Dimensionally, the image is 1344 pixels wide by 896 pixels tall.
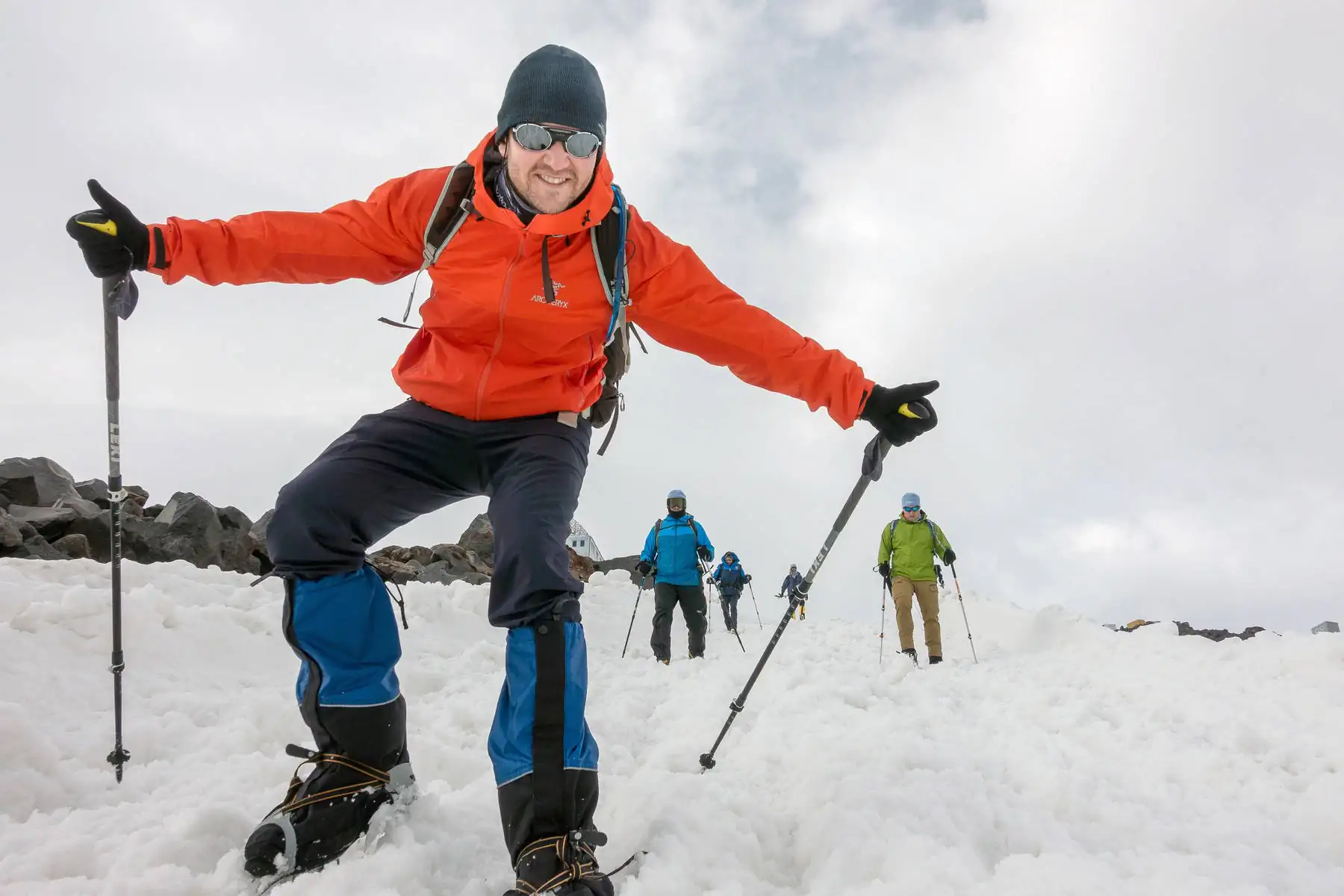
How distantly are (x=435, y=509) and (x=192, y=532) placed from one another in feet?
32.1

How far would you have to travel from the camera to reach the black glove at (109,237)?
100 inches

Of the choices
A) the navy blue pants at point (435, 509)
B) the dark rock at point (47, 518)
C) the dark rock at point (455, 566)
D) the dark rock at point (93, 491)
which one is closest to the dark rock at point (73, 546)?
the dark rock at point (47, 518)

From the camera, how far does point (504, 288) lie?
270cm

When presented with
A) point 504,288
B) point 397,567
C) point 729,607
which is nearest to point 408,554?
point 397,567

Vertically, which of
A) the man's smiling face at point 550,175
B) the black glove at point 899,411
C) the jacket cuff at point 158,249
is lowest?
the black glove at point 899,411

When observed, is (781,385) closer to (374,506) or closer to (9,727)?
(374,506)

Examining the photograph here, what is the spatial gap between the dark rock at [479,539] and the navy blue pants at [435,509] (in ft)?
59.6

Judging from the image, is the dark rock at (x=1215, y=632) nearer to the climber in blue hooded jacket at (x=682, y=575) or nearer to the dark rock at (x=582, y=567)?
the climber in blue hooded jacket at (x=682, y=575)

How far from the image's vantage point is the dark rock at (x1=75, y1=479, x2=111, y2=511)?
12.9 metres

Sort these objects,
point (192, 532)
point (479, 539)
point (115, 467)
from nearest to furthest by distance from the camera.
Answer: point (115, 467) < point (192, 532) < point (479, 539)

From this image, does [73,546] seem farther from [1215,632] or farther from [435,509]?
[1215,632]

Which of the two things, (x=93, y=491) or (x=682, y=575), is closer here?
(x=682, y=575)

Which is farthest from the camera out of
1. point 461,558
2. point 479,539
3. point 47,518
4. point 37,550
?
point 479,539

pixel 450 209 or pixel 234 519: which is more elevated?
pixel 234 519
